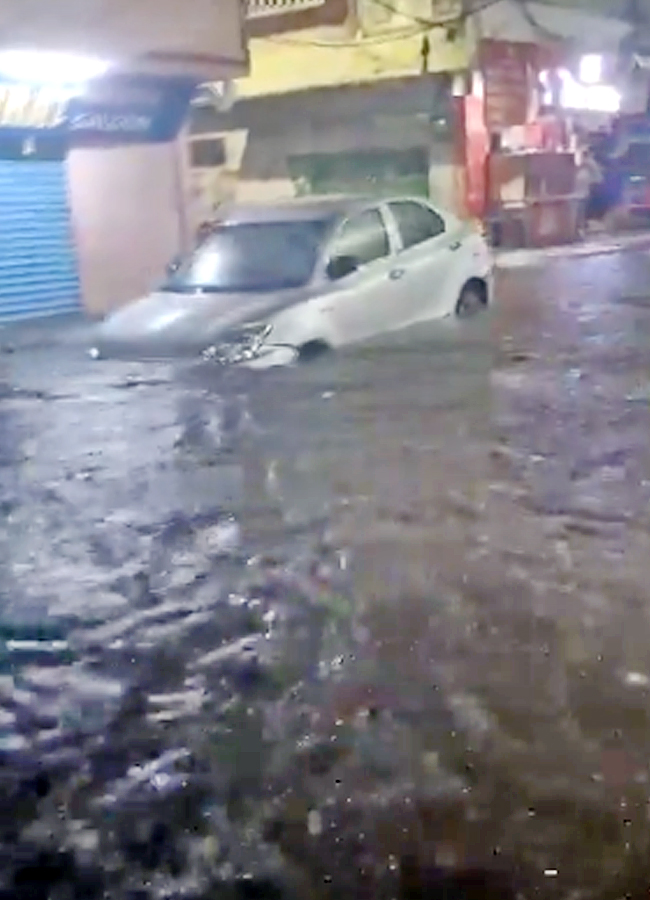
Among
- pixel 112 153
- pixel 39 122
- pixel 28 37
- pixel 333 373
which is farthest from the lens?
pixel 112 153

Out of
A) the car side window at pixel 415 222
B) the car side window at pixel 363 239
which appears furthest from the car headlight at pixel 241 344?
the car side window at pixel 415 222

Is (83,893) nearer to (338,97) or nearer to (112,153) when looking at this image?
(112,153)

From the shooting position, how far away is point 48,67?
49.2 feet

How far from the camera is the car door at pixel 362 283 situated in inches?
455

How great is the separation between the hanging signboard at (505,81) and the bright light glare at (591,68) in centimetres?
273

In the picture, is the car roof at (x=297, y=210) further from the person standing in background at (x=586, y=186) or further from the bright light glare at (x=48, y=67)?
the person standing in background at (x=586, y=186)

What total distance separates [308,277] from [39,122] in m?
6.79

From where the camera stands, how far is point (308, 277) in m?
11.5

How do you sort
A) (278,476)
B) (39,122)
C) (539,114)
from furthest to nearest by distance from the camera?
(539,114) → (39,122) → (278,476)

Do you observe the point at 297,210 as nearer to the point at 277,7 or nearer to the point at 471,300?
the point at 471,300

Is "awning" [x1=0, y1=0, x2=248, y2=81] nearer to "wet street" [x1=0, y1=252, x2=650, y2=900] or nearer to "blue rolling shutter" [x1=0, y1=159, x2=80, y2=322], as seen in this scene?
"blue rolling shutter" [x1=0, y1=159, x2=80, y2=322]

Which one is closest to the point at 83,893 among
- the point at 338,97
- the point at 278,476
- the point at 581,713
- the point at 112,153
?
the point at 581,713

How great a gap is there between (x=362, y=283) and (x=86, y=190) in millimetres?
9157

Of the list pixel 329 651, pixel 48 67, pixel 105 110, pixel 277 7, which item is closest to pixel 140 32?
pixel 48 67
